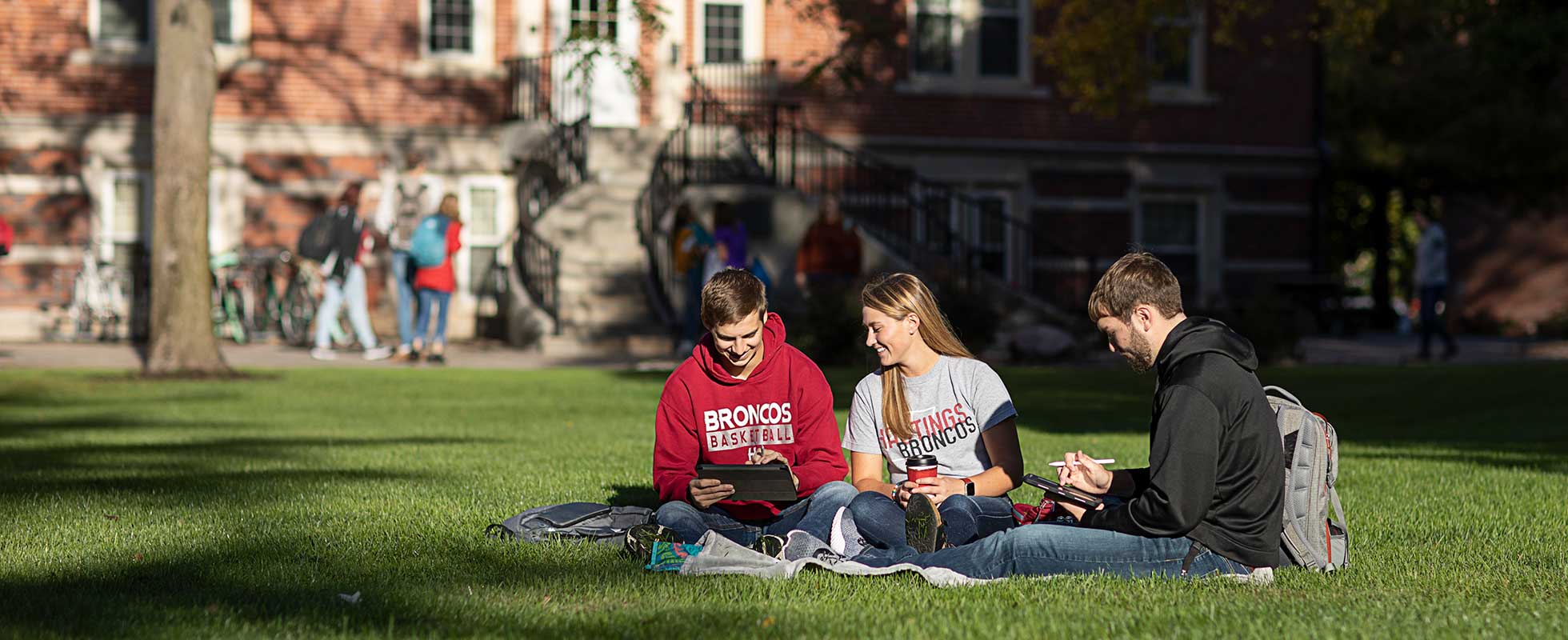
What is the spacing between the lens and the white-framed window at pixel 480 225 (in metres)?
25.8

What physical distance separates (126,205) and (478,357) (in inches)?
261

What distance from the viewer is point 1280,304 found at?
2164cm

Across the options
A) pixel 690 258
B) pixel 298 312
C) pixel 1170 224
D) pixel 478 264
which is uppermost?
pixel 1170 224

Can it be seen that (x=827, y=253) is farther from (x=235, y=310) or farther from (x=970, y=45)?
(x=235, y=310)

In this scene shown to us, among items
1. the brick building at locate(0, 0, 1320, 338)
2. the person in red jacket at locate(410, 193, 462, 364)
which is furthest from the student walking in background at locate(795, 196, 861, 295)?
the person in red jacket at locate(410, 193, 462, 364)

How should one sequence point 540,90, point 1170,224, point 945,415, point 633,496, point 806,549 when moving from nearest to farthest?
point 806,549 < point 945,415 < point 633,496 < point 540,90 < point 1170,224

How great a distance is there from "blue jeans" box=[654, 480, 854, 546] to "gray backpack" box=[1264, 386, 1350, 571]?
1536 mm

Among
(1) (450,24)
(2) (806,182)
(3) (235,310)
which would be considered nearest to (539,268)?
(3) (235,310)

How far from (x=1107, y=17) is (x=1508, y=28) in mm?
4775

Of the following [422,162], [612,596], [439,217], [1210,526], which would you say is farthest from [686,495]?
[422,162]

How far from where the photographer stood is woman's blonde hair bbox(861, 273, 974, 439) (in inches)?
251

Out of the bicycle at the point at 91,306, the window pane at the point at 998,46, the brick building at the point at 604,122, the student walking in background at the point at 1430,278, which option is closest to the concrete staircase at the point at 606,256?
the brick building at the point at 604,122

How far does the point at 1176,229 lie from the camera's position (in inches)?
1134

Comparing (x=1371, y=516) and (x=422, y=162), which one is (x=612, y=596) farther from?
(x=422, y=162)
